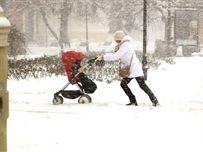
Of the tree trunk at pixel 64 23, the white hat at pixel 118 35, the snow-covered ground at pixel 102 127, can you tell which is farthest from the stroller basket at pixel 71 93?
the tree trunk at pixel 64 23

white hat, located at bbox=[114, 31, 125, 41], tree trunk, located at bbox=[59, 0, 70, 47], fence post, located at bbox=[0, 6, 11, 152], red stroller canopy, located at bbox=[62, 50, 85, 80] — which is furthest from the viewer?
tree trunk, located at bbox=[59, 0, 70, 47]

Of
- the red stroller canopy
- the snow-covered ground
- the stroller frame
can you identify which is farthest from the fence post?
the stroller frame

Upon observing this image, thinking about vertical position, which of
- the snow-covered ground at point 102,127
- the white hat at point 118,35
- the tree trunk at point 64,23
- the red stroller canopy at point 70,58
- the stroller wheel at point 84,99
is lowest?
the snow-covered ground at point 102,127

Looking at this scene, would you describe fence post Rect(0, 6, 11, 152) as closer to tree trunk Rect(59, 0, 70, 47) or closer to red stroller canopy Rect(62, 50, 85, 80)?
red stroller canopy Rect(62, 50, 85, 80)

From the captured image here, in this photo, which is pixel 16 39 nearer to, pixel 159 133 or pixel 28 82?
pixel 28 82

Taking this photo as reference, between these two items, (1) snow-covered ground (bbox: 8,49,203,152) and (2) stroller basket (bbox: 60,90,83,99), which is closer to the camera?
(1) snow-covered ground (bbox: 8,49,203,152)

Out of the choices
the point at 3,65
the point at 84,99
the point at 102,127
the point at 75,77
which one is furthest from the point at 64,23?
the point at 3,65

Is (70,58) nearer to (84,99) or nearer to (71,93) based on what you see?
(71,93)

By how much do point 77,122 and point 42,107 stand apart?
159cm

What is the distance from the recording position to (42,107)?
8.89 m


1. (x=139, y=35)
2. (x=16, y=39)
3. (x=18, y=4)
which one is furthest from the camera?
(x=139, y=35)

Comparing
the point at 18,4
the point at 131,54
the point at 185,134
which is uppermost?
the point at 18,4

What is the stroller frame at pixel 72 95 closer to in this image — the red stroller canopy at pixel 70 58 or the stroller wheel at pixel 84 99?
the stroller wheel at pixel 84 99

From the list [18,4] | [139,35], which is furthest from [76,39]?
[18,4]
